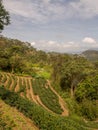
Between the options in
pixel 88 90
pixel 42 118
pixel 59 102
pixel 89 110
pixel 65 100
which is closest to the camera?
pixel 42 118

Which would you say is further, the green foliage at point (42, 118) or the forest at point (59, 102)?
the forest at point (59, 102)

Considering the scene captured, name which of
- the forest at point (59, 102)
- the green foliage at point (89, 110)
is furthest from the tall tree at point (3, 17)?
the green foliage at point (89, 110)

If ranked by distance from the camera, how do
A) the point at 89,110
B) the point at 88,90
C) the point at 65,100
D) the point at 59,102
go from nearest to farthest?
the point at 89,110, the point at 88,90, the point at 59,102, the point at 65,100

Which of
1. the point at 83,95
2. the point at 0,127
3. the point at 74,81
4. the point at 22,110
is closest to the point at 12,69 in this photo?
the point at 74,81

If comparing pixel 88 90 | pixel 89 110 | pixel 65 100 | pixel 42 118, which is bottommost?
pixel 65 100

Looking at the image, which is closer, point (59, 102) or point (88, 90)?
point (88, 90)

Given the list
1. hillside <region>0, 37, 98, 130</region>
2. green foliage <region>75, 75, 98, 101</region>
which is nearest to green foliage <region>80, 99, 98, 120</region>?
hillside <region>0, 37, 98, 130</region>

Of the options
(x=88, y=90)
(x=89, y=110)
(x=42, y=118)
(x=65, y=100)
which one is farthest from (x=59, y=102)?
(x=42, y=118)

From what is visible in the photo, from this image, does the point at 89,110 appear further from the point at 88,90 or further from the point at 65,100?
the point at 65,100

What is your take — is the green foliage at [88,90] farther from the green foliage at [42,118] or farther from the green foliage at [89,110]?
the green foliage at [42,118]

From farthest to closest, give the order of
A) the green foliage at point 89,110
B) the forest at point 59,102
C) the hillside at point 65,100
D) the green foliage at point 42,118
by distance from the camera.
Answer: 1. the green foliage at point 89,110
2. the hillside at point 65,100
3. the forest at point 59,102
4. the green foliage at point 42,118

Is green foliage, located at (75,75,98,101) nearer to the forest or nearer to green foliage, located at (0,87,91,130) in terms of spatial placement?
the forest

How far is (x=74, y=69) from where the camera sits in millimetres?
30766

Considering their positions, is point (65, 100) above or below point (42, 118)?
below
